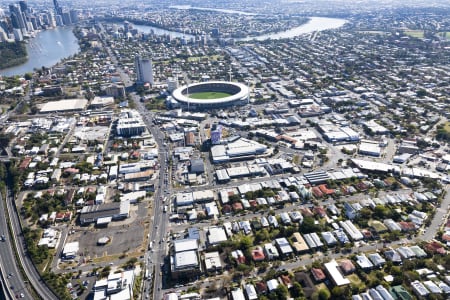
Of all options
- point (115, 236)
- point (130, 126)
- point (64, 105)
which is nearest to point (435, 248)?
point (115, 236)

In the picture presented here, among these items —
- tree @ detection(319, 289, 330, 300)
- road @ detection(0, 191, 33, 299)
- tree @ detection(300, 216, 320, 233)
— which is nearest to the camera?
tree @ detection(319, 289, 330, 300)

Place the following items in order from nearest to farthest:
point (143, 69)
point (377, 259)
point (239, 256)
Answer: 1. point (377, 259)
2. point (239, 256)
3. point (143, 69)

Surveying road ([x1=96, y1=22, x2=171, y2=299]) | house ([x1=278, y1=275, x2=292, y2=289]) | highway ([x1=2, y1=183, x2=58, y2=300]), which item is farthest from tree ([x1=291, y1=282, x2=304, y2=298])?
highway ([x1=2, y1=183, x2=58, y2=300])

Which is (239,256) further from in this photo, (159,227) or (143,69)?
(143,69)

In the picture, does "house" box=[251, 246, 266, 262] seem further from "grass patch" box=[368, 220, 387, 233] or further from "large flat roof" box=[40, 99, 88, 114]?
"large flat roof" box=[40, 99, 88, 114]

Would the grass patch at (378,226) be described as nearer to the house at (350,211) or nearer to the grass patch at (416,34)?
the house at (350,211)

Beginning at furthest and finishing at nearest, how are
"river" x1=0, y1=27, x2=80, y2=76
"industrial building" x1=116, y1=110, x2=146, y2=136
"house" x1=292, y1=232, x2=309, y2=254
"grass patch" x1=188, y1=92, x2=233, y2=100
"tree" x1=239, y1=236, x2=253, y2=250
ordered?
"river" x1=0, y1=27, x2=80, y2=76 < "grass patch" x1=188, y1=92, x2=233, y2=100 < "industrial building" x1=116, y1=110, x2=146, y2=136 < "tree" x1=239, y1=236, x2=253, y2=250 < "house" x1=292, y1=232, x2=309, y2=254

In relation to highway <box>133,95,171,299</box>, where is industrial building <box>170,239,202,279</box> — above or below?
above

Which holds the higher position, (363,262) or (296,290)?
(296,290)

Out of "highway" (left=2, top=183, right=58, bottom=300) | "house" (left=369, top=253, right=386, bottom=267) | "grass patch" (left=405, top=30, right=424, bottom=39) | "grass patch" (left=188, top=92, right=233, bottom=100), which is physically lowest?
"house" (left=369, top=253, right=386, bottom=267)

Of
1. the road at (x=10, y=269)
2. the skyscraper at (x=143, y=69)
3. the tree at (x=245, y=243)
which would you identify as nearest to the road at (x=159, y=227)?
the tree at (x=245, y=243)
